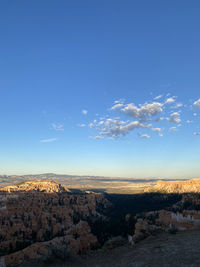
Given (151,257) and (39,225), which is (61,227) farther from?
(151,257)

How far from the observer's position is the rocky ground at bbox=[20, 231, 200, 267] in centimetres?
1541

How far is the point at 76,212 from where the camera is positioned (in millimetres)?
146875

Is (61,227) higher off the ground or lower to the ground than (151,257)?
lower

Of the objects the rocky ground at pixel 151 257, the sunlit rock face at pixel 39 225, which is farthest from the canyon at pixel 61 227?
the rocky ground at pixel 151 257

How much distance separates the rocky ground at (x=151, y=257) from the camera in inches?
607

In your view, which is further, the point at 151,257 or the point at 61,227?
the point at 61,227

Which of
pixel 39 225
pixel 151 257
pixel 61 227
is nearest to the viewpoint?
pixel 151 257

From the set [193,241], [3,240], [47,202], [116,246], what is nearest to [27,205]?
[47,202]

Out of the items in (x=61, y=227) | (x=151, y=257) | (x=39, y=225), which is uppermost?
(x=151, y=257)

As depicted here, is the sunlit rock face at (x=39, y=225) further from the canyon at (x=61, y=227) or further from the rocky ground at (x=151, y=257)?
the rocky ground at (x=151, y=257)

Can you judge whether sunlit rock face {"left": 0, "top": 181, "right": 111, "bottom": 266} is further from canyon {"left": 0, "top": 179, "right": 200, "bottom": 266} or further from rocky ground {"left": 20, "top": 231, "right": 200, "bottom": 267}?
rocky ground {"left": 20, "top": 231, "right": 200, "bottom": 267}

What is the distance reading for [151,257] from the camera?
17203 mm

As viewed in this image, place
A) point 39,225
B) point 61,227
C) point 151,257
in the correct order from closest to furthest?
point 151,257 < point 39,225 < point 61,227

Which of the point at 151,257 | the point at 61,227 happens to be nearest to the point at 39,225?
the point at 61,227
